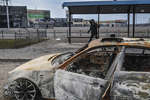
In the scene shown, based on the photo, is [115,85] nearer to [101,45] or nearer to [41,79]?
[101,45]

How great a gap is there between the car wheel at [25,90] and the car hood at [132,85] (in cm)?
189

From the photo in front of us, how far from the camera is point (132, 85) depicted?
3.22 meters

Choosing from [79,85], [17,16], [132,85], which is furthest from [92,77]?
[17,16]

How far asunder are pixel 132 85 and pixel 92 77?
27.0 inches

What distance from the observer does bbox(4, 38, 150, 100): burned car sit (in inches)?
126

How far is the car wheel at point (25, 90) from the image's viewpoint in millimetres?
4395

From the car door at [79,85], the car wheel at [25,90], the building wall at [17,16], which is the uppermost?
the building wall at [17,16]

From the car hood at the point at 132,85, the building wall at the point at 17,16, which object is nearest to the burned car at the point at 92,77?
the car hood at the point at 132,85

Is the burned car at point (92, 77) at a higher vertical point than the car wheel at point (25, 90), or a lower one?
higher

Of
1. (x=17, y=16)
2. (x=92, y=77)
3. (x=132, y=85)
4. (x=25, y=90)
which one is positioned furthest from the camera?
(x=17, y=16)

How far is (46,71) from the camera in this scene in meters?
4.24

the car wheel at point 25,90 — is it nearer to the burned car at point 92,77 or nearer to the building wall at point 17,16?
the burned car at point 92,77

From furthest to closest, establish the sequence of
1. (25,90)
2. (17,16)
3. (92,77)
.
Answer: (17,16), (25,90), (92,77)

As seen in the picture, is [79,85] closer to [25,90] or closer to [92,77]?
[92,77]
